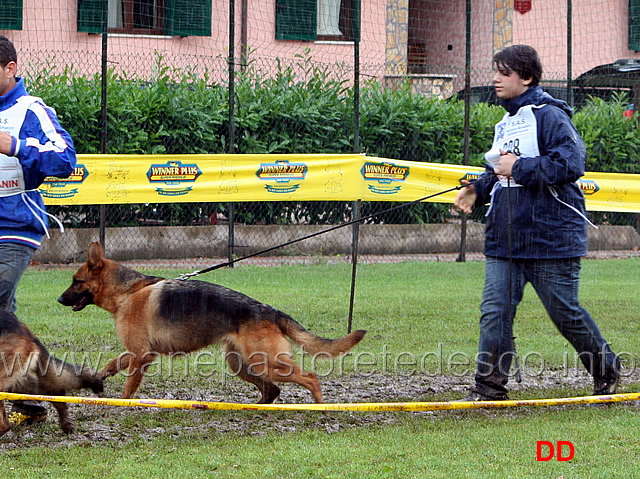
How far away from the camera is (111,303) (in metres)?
4.88

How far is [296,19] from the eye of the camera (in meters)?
14.8

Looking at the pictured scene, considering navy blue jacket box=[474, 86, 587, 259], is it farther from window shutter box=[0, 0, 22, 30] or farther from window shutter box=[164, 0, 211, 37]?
window shutter box=[164, 0, 211, 37]

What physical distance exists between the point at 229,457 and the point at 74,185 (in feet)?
19.7

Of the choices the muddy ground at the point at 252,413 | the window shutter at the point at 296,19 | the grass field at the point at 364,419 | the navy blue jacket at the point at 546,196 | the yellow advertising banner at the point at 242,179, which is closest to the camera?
the grass field at the point at 364,419

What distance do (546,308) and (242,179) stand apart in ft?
17.8

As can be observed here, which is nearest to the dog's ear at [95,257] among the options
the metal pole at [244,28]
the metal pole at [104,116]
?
the metal pole at [104,116]

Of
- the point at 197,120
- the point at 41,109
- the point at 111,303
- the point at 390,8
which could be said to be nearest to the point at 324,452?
the point at 111,303

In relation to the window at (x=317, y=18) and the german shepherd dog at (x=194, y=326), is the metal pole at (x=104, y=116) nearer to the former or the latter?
the window at (x=317, y=18)

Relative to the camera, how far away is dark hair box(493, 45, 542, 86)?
4.60 metres

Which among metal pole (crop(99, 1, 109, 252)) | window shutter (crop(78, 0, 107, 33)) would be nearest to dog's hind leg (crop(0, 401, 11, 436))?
metal pole (crop(99, 1, 109, 252))

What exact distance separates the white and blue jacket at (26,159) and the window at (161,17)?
9422mm

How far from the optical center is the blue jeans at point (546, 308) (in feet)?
15.2

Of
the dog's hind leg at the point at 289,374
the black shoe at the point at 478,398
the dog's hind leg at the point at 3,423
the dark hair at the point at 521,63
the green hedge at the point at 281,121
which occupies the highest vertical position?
the green hedge at the point at 281,121

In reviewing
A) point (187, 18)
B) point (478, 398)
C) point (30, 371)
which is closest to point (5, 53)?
point (30, 371)
